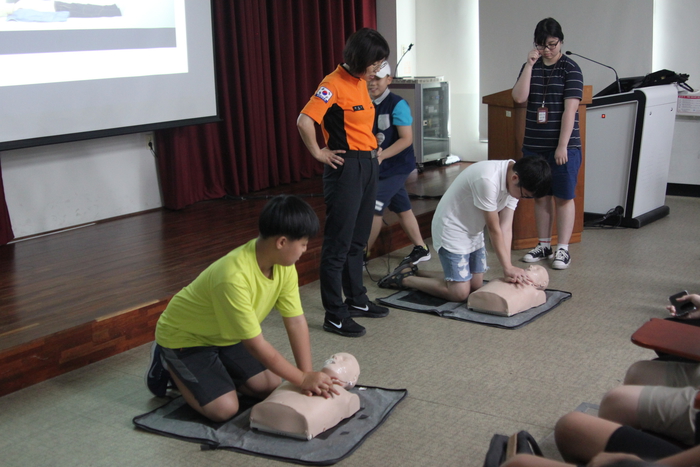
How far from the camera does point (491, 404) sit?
91.2 inches

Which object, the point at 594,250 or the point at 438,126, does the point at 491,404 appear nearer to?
the point at 594,250

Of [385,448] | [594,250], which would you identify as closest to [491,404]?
[385,448]

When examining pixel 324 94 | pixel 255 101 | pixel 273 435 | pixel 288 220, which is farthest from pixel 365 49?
pixel 255 101

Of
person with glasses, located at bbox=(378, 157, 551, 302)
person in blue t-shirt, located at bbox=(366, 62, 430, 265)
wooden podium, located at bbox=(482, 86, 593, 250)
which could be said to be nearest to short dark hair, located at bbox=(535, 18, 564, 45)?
wooden podium, located at bbox=(482, 86, 593, 250)

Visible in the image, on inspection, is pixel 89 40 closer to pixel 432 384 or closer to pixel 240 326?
pixel 240 326

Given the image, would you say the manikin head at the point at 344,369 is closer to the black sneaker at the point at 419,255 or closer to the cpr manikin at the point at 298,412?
the cpr manikin at the point at 298,412

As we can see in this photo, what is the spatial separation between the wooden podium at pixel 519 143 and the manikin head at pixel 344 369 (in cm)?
217

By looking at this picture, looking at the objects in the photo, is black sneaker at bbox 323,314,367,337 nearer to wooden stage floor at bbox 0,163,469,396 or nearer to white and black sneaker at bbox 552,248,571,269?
wooden stage floor at bbox 0,163,469,396

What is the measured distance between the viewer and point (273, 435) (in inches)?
83.6

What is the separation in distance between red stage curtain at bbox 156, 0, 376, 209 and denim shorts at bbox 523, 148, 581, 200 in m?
2.41

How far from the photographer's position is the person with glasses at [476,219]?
2941 millimetres

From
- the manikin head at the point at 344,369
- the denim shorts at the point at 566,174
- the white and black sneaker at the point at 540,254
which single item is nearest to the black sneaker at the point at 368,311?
the manikin head at the point at 344,369

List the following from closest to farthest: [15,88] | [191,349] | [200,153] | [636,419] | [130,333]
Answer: [636,419] < [191,349] < [130,333] < [15,88] < [200,153]

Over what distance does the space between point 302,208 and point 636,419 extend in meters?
1.03
